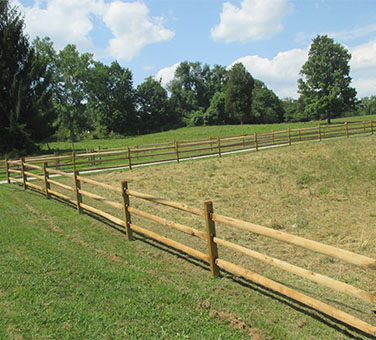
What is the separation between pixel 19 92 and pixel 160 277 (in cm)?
2835

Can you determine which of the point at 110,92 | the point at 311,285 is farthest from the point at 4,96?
the point at 110,92

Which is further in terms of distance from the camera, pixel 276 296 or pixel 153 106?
pixel 153 106

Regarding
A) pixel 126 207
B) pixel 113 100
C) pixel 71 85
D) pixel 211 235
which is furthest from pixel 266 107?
pixel 211 235

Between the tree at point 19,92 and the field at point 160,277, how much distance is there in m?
18.7

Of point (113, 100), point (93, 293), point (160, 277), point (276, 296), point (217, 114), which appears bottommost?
point (276, 296)

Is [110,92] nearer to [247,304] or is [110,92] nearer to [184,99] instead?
[184,99]

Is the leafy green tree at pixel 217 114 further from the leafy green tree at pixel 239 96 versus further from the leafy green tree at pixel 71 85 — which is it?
the leafy green tree at pixel 71 85

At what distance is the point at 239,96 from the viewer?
68562 mm

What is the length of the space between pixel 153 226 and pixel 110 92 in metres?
69.5

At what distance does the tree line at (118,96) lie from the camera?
94.4 feet

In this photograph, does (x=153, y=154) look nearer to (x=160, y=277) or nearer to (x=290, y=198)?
(x=290, y=198)

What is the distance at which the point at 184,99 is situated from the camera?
289 ft

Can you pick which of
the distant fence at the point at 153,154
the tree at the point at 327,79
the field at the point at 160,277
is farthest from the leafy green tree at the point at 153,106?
the field at the point at 160,277

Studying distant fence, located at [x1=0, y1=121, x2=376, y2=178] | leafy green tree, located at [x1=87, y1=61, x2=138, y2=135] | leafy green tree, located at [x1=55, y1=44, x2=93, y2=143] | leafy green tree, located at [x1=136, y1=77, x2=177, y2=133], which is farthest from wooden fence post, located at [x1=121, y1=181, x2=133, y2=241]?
leafy green tree, located at [x1=136, y1=77, x2=177, y2=133]
